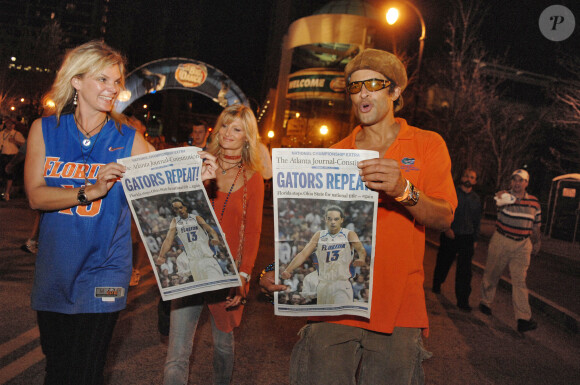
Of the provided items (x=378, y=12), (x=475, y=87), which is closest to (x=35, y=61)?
(x=378, y=12)

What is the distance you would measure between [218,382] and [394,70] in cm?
239

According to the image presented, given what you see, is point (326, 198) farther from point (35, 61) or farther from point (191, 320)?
point (35, 61)

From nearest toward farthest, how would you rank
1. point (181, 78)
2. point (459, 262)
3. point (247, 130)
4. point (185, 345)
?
point (185, 345) < point (247, 130) < point (459, 262) < point (181, 78)

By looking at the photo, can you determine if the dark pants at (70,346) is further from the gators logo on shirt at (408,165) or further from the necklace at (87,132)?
the gators logo on shirt at (408,165)

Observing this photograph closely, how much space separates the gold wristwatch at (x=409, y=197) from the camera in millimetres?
1992

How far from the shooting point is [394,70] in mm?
2467

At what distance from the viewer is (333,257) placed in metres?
2.03

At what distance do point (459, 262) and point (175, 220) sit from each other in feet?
21.5

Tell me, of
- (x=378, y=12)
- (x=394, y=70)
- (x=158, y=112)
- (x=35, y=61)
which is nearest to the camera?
(x=394, y=70)

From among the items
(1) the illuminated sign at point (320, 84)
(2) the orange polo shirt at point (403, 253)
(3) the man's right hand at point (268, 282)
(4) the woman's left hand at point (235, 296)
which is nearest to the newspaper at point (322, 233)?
(3) the man's right hand at point (268, 282)

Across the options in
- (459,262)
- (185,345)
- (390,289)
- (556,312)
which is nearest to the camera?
(390,289)

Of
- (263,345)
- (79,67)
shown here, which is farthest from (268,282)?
(263,345)

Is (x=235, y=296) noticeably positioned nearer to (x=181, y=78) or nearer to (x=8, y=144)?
(x=8, y=144)

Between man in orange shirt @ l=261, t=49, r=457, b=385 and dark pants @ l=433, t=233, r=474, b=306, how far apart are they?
19.0 ft
